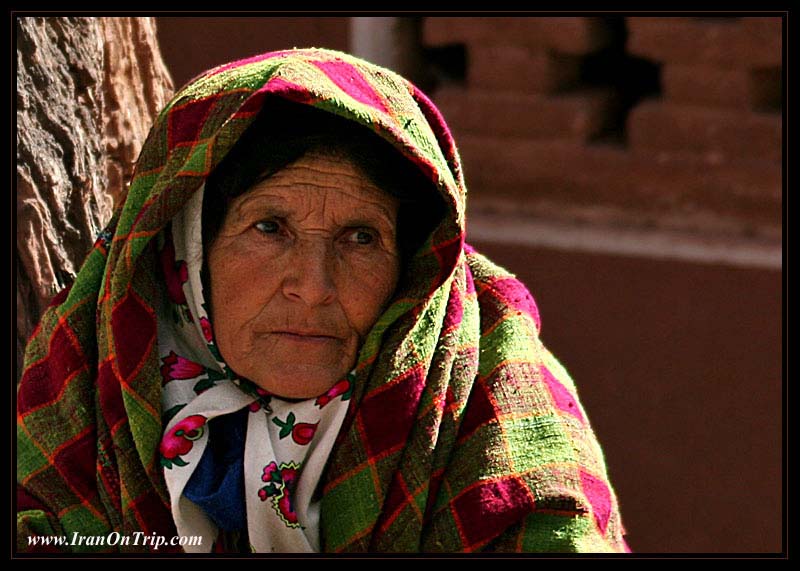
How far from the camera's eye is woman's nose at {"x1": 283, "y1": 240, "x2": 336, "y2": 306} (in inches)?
91.0

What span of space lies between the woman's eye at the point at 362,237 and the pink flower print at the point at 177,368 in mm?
379

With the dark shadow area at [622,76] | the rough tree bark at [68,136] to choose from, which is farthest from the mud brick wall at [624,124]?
the rough tree bark at [68,136]

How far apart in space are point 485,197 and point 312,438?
7.20 feet

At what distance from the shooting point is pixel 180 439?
2350 millimetres

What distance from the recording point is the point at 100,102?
123 inches

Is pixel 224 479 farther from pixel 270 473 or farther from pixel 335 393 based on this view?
pixel 335 393

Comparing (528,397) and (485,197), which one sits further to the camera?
(485,197)

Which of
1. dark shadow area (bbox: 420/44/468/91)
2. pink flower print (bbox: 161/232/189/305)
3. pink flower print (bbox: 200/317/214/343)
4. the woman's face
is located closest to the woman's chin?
the woman's face

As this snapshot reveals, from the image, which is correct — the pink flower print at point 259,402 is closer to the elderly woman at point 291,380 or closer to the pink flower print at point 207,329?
the elderly woman at point 291,380

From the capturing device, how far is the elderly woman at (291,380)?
2334 millimetres

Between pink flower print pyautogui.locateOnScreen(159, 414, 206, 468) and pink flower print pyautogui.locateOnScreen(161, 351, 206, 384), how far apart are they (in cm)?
10

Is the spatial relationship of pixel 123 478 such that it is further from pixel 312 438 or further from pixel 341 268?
pixel 341 268

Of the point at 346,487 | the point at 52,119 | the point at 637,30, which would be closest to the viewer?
the point at 346,487

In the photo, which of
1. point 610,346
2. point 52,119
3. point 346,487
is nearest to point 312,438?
point 346,487
